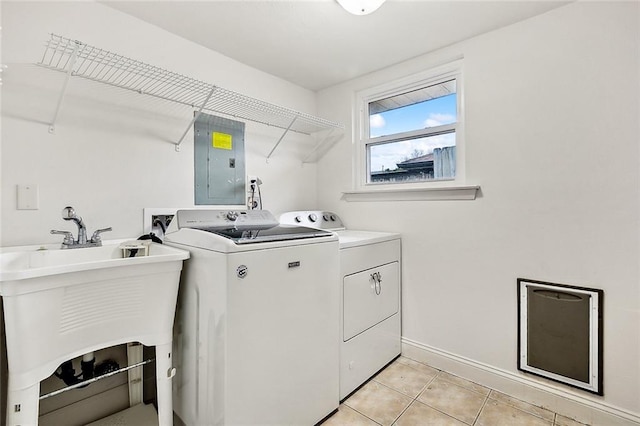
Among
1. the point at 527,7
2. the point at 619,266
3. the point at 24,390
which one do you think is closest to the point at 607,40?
the point at 527,7

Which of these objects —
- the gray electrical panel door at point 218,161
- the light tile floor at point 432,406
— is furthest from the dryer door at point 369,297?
the gray electrical panel door at point 218,161

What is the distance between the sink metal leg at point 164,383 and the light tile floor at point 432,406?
798mm

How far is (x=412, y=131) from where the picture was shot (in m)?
2.32

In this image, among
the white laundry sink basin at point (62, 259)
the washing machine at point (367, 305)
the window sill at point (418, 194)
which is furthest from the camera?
the window sill at point (418, 194)

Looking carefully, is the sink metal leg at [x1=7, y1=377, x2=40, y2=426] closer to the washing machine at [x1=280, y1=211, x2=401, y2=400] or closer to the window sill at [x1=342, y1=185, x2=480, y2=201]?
the washing machine at [x1=280, y1=211, x2=401, y2=400]

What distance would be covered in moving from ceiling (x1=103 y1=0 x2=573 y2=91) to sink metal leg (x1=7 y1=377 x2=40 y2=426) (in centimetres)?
182

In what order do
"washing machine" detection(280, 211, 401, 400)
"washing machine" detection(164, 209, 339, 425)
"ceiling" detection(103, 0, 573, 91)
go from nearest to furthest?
"washing machine" detection(164, 209, 339, 425) < "ceiling" detection(103, 0, 573, 91) < "washing machine" detection(280, 211, 401, 400)

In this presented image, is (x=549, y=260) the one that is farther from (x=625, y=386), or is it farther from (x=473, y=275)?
(x=625, y=386)

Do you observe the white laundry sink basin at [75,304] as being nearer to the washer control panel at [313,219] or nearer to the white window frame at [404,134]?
the washer control panel at [313,219]

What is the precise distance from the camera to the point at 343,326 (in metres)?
1.74

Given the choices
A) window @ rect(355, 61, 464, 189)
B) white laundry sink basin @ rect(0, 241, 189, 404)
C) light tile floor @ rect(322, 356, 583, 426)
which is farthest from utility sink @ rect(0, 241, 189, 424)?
window @ rect(355, 61, 464, 189)

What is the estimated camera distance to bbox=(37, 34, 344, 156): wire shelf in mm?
1430

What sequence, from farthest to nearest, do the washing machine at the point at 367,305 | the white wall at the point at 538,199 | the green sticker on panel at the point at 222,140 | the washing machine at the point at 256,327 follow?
the green sticker on panel at the point at 222,140 → the washing machine at the point at 367,305 → the white wall at the point at 538,199 → the washing machine at the point at 256,327

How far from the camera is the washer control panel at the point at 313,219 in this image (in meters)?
2.34
